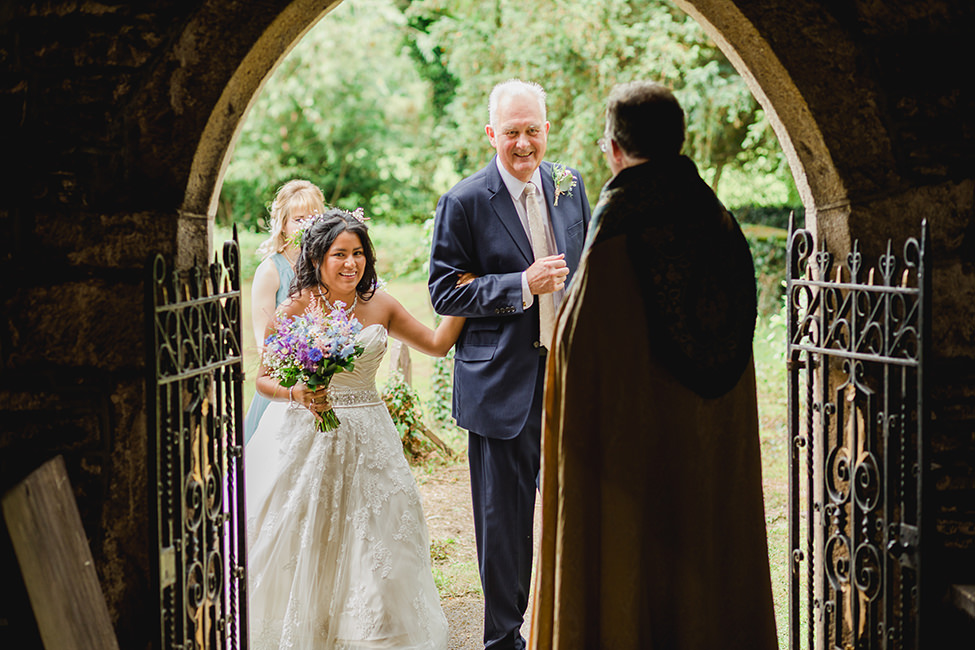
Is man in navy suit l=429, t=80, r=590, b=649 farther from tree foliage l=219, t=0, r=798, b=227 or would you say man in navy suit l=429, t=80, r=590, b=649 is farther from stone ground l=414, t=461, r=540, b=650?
tree foliage l=219, t=0, r=798, b=227

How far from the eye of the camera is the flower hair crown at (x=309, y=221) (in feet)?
13.5

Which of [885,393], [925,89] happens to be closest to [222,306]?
[885,393]

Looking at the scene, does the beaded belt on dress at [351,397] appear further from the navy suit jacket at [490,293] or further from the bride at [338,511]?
the navy suit jacket at [490,293]

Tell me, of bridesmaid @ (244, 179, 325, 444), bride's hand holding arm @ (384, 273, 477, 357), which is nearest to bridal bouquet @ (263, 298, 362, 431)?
bride's hand holding arm @ (384, 273, 477, 357)

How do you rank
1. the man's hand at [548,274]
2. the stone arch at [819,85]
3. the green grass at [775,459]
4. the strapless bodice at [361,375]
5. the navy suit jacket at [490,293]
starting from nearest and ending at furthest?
the stone arch at [819,85]
the man's hand at [548,274]
the navy suit jacket at [490,293]
the strapless bodice at [361,375]
the green grass at [775,459]

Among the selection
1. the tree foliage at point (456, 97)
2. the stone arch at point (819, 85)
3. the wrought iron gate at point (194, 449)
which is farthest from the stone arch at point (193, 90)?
the tree foliage at point (456, 97)

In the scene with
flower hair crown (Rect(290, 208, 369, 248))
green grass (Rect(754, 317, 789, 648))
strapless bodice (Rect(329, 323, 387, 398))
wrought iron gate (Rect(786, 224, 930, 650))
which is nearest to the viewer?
wrought iron gate (Rect(786, 224, 930, 650))

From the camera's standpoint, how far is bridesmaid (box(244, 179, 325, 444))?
4.72m

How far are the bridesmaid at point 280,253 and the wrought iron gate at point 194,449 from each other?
1578 mm

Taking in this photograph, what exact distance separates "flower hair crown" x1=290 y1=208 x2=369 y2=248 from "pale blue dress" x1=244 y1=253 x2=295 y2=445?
4.9 inches

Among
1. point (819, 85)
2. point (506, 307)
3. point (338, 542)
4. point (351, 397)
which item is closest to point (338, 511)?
point (338, 542)

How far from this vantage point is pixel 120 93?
279 cm

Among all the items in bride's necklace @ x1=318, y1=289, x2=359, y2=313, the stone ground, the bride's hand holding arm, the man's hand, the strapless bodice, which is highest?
the man's hand

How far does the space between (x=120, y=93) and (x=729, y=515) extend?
2.26 metres
